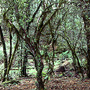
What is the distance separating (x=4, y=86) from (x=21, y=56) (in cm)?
287

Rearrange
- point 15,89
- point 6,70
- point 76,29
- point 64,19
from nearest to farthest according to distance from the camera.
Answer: point 15,89, point 6,70, point 64,19, point 76,29

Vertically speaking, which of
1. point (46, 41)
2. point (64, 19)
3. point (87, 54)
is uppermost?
point (64, 19)

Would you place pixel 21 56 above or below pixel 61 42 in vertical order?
below

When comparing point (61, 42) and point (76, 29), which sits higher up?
point (76, 29)

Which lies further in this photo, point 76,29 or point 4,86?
point 76,29

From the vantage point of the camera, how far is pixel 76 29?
28.9 feet

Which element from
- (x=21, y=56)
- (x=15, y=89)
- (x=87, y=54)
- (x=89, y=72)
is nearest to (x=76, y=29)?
(x=87, y=54)

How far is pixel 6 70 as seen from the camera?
7.35 meters

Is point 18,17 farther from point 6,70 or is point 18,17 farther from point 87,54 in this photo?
point 87,54

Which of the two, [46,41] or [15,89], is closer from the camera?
[15,89]

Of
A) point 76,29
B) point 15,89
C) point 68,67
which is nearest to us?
point 15,89

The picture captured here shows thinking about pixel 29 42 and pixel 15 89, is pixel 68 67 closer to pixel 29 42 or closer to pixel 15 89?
pixel 15 89

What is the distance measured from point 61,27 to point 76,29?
1115mm

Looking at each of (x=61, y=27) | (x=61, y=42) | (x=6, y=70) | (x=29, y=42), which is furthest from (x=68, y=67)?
(x=29, y=42)
